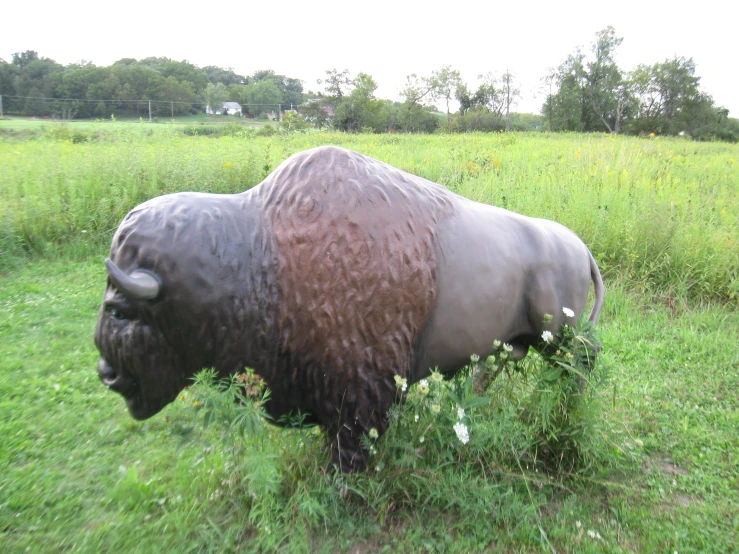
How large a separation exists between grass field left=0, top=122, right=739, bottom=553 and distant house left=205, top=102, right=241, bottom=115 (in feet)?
123

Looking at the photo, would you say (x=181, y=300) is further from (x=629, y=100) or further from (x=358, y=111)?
(x=629, y=100)

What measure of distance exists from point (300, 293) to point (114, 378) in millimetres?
834

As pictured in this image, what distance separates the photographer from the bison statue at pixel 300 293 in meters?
1.85

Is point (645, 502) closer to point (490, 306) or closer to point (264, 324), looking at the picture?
point (490, 306)

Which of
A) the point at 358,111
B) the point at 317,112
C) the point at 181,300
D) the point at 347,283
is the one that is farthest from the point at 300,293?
the point at 317,112

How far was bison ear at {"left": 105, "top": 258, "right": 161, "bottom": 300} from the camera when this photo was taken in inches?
64.6

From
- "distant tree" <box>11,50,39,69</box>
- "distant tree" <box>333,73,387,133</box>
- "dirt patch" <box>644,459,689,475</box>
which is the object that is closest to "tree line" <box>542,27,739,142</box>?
"distant tree" <box>333,73,387,133</box>

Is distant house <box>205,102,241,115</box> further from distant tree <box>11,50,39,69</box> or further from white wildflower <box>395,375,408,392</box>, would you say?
white wildflower <box>395,375,408,392</box>

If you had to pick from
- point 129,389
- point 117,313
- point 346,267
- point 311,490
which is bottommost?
point 311,490

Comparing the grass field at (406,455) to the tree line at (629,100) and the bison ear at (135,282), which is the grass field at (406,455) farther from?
the tree line at (629,100)

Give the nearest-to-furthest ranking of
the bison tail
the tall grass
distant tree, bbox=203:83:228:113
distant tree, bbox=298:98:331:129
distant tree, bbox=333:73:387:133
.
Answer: the bison tail, the tall grass, distant tree, bbox=333:73:387:133, distant tree, bbox=298:98:331:129, distant tree, bbox=203:83:228:113

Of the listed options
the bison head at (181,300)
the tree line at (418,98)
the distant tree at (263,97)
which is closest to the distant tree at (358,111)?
the tree line at (418,98)

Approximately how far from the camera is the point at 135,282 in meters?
1.69

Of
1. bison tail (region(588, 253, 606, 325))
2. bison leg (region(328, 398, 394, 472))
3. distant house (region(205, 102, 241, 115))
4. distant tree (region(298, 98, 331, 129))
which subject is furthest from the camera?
distant house (region(205, 102, 241, 115))
